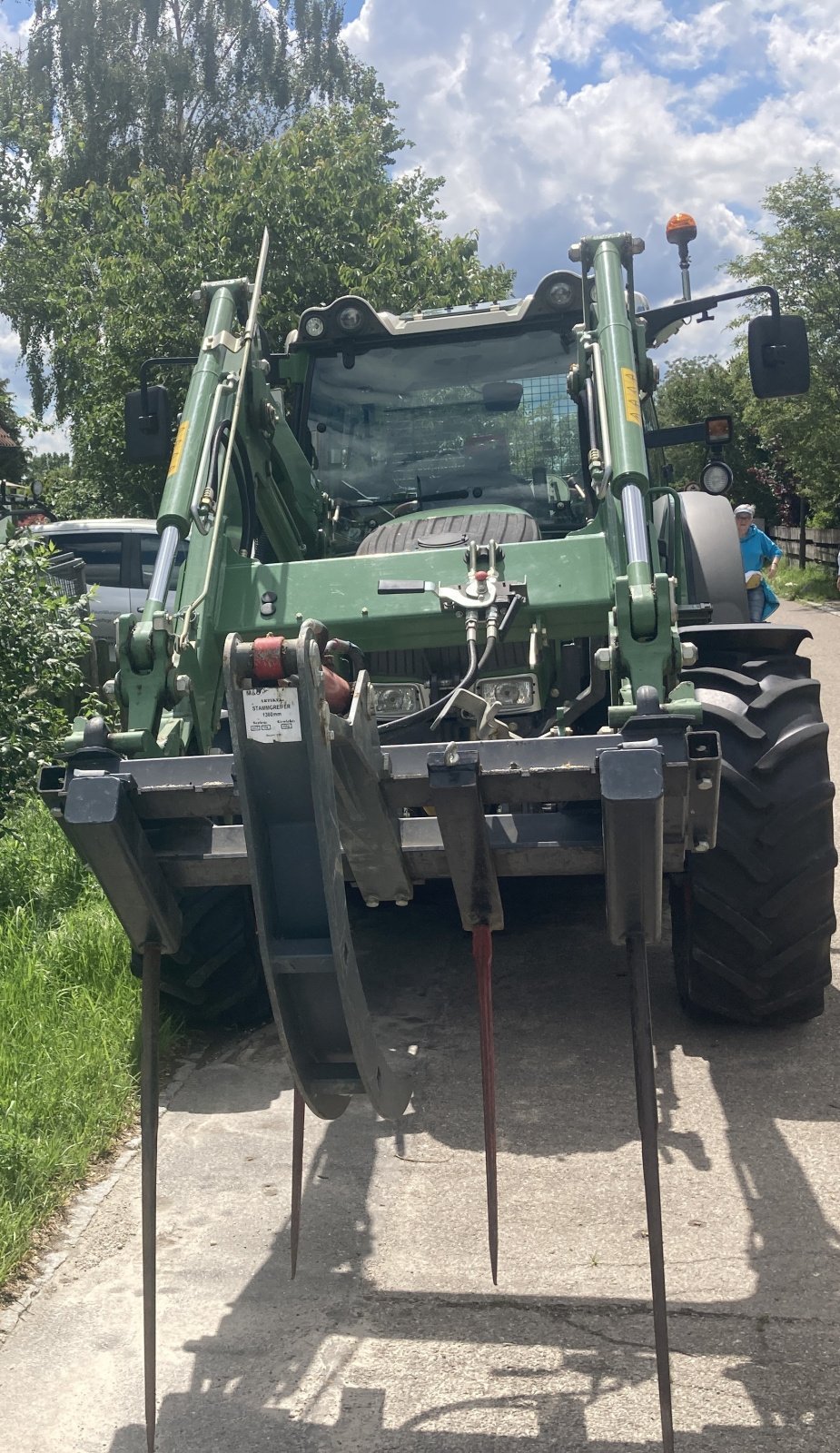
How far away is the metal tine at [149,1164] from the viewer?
9.34ft

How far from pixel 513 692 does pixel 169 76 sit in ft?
85.7

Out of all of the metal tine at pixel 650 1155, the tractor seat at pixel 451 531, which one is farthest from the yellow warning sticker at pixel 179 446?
the metal tine at pixel 650 1155

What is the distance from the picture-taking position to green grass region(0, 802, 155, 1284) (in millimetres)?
4043

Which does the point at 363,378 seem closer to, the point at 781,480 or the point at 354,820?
the point at 354,820

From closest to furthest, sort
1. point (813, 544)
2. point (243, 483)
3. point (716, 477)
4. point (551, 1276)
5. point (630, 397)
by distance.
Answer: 1. point (551, 1276)
2. point (630, 397)
3. point (243, 483)
4. point (716, 477)
5. point (813, 544)

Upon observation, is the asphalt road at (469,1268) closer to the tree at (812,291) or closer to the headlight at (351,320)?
the headlight at (351,320)

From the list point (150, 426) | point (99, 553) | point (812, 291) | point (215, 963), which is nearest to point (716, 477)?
point (150, 426)

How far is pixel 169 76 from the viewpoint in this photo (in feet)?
89.9

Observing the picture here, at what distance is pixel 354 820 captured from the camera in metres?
3.08

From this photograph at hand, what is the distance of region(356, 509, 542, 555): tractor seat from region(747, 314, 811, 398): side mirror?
1125 millimetres

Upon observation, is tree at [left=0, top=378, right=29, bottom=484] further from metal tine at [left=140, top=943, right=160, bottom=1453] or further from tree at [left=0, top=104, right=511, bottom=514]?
metal tine at [left=140, top=943, right=160, bottom=1453]

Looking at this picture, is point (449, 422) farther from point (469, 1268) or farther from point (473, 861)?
point (469, 1268)

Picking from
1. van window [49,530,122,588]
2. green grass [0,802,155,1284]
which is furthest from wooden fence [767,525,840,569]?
green grass [0,802,155,1284]

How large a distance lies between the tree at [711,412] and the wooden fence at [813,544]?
262 cm
